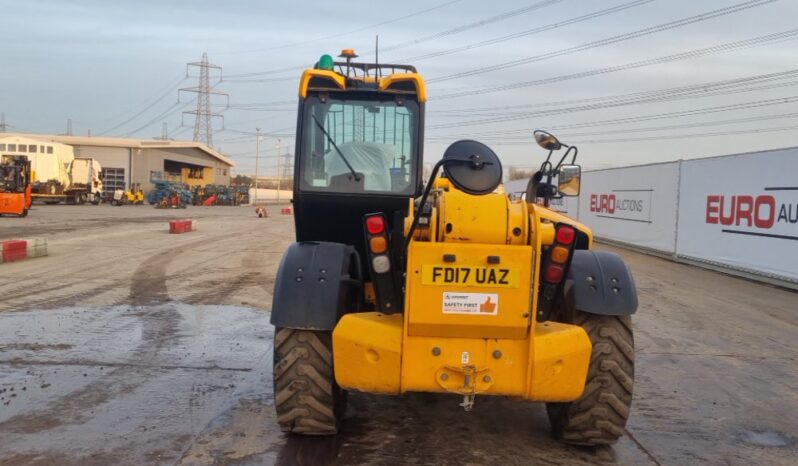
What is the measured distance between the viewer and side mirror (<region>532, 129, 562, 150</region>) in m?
5.21

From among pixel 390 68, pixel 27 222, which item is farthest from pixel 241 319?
pixel 27 222

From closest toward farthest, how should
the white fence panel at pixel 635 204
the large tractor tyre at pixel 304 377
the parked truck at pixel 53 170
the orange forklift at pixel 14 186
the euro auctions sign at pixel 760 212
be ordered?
the large tractor tyre at pixel 304 377, the euro auctions sign at pixel 760 212, the white fence panel at pixel 635 204, the orange forklift at pixel 14 186, the parked truck at pixel 53 170

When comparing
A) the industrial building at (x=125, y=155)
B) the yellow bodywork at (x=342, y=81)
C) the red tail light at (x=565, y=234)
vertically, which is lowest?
the red tail light at (x=565, y=234)

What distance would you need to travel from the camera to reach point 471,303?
13.0 feet

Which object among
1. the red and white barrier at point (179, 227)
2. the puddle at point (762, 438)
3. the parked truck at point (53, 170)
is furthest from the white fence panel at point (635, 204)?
the parked truck at point (53, 170)

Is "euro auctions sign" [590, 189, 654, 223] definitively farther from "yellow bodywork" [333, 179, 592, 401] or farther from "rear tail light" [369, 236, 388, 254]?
"rear tail light" [369, 236, 388, 254]

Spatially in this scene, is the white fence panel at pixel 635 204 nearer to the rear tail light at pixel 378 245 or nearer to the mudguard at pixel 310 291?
the mudguard at pixel 310 291

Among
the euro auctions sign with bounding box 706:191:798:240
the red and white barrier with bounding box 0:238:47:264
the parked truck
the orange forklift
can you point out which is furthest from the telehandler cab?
the parked truck

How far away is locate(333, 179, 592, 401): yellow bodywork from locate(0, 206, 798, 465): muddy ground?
0.75 m

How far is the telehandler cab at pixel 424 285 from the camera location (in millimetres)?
3984

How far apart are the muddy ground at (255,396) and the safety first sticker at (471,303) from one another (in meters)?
1.19

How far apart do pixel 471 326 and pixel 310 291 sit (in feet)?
3.80

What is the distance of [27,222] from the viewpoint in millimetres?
29078

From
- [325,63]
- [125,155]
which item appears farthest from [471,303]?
[125,155]
